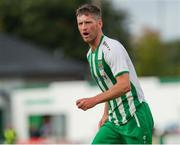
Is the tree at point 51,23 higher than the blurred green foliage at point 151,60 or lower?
higher

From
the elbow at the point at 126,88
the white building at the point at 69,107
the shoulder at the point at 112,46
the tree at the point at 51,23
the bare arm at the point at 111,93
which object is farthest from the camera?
the tree at the point at 51,23

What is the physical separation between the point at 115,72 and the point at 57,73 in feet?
162

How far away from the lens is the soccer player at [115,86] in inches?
293

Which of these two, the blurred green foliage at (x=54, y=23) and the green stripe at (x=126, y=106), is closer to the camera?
the green stripe at (x=126, y=106)

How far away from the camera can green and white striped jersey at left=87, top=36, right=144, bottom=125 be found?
7465mm

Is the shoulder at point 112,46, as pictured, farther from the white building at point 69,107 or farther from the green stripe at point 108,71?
the white building at point 69,107

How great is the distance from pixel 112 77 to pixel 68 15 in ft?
191

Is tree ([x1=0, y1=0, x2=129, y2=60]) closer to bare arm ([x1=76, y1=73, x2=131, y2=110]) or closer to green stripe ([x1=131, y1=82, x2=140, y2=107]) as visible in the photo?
green stripe ([x1=131, y1=82, x2=140, y2=107])

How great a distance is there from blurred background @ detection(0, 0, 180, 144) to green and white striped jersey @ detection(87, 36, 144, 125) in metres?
10.8

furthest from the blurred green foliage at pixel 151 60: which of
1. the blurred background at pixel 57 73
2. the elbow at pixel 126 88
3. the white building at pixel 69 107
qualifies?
the elbow at pixel 126 88

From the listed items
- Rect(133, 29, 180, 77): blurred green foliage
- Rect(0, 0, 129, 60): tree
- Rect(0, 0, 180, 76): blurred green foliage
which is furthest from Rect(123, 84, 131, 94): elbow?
Rect(133, 29, 180, 77): blurred green foliage

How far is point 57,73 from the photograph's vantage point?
5688 cm

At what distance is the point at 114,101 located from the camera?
25.4 ft

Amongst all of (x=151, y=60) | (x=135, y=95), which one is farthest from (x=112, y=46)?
(x=151, y=60)
